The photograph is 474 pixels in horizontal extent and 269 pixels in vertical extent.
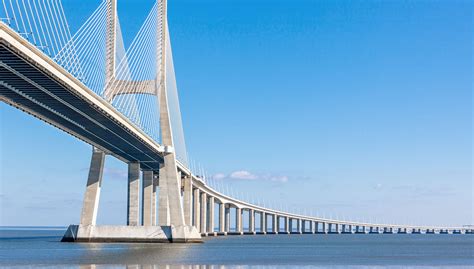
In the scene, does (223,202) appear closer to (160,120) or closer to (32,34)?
(160,120)

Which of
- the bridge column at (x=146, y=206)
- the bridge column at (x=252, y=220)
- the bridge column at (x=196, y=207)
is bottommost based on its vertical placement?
the bridge column at (x=146, y=206)

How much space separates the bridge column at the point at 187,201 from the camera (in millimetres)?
85250

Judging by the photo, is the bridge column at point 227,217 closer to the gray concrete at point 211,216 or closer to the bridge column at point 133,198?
the gray concrete at point 211,216

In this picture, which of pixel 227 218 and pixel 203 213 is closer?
pixel 203 213

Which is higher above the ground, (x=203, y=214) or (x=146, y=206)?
(x=203, y=214)

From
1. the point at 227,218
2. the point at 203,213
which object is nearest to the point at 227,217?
the point at 227,218

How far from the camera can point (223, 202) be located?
411 feet

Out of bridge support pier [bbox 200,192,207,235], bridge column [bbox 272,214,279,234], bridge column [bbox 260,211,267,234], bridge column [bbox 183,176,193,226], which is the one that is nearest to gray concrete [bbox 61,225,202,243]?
bridge column [bbox 183,176,193,226]

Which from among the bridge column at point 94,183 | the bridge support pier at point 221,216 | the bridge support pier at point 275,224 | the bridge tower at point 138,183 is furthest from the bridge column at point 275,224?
the bridge column at point 94,183

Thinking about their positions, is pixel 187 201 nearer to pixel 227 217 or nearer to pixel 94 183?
pixel 94 183

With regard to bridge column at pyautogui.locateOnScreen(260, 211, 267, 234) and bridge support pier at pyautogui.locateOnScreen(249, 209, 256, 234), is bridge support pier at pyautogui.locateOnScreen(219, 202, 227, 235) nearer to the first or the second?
bridge support pier at pyautogui.locateOnScreen(249, 209, 256, 234)

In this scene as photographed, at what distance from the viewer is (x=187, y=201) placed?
86312mm

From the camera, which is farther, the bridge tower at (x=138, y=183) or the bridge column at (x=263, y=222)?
the bridge column at (x=263, y=222)

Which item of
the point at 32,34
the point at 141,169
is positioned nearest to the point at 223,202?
the point at 141,169
